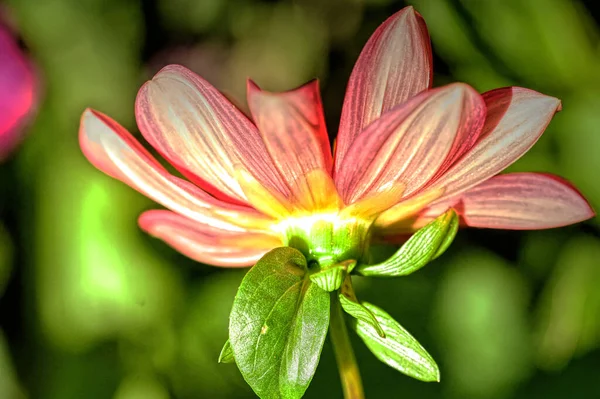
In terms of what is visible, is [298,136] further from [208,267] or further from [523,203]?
[208,267]

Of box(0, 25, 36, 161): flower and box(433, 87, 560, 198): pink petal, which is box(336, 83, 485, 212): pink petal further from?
box(0, 25, 36, 161): flower

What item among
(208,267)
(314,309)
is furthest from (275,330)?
(208,267)

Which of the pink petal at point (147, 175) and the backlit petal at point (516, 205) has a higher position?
the pink petal at point (147, 175)

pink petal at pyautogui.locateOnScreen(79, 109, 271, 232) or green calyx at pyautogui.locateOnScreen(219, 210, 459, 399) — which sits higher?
pink petal at pyautogui.locateOnScreen(79, 109, 271, 232)

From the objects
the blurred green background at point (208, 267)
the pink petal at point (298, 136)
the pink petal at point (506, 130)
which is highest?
the pink petal at point (298, 136)

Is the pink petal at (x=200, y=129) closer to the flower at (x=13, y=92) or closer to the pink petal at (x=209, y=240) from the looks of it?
the pink petal at (x=209, y=240)

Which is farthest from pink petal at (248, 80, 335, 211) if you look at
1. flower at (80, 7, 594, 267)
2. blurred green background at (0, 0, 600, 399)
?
blurred green background at (0, 0, 600, 399)

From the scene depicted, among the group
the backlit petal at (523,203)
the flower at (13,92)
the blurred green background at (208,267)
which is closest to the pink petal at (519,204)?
the backlit petal at (523,203)

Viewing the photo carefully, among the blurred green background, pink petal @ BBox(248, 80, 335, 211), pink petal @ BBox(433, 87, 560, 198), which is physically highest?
pink petal @ BBox(248, 80, 335, 211)
